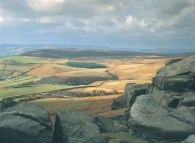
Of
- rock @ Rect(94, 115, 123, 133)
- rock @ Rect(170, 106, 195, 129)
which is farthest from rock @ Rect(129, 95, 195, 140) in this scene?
rock @ Rect(94, 115, 123, 133)

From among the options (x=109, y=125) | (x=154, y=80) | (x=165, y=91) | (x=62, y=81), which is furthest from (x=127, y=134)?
(x=62, y=81)

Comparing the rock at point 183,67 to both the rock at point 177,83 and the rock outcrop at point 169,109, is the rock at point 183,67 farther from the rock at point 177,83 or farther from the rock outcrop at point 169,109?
the rock at point 177,83

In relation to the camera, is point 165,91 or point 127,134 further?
point 165,91

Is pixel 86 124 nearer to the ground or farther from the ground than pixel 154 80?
nearer to the ground

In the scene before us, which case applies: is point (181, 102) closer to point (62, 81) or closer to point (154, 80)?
point (154, 80)

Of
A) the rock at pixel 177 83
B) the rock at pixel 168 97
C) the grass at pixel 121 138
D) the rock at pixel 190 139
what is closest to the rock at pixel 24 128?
the grass at pixel 121 138
